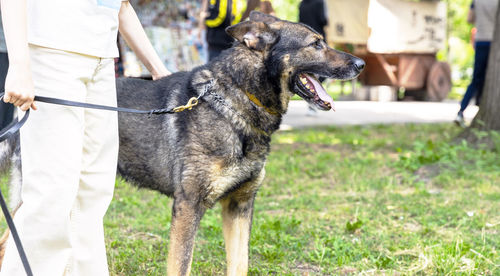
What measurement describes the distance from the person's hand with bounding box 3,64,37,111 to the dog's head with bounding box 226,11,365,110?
4.39 ft

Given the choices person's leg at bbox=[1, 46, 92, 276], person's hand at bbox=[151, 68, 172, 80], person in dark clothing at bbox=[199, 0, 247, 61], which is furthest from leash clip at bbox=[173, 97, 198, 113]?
person in dark clothing at bbox=[199, 0, 247, 61]

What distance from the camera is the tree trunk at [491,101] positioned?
277 inches

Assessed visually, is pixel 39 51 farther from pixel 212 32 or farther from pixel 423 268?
pixel 212 32

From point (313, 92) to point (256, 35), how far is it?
0.46 meters

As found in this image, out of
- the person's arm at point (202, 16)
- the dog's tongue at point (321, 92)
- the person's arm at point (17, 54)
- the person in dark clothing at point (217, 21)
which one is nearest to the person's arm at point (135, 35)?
the person's arm at point (17, 54)

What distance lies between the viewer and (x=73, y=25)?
7.22 feet

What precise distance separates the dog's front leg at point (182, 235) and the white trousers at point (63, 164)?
1.84ft

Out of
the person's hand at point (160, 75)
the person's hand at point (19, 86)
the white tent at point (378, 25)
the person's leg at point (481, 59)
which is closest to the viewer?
the person's hand at point (19, 86)

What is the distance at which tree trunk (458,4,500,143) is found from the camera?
703cm

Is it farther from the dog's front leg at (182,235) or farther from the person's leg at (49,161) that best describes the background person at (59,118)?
the dog's front leg at (182,235)

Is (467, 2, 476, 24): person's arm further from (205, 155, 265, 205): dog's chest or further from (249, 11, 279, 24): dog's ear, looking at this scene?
(205, 155, 265, 205): dog's chest

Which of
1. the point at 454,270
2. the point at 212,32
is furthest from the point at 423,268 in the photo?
the point at 212,32

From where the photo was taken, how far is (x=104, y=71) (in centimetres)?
241

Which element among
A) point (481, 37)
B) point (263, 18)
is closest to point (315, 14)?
point (481, 37)
